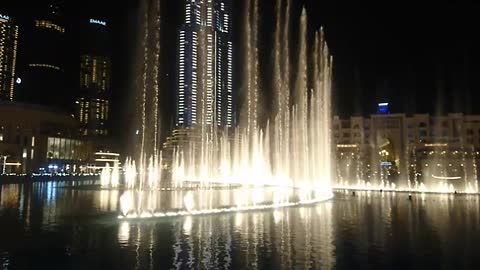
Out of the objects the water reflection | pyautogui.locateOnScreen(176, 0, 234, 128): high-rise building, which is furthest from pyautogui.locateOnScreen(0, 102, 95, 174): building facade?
the water reflection

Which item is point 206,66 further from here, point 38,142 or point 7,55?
point 7,55

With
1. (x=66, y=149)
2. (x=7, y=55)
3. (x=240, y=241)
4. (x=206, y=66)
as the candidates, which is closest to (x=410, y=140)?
(x=206, y=66)

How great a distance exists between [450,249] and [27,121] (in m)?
98.7

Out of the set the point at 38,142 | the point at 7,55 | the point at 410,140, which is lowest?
the point at 410,140

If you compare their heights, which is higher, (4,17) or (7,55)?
(4,17)

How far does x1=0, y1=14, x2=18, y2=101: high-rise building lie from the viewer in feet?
465

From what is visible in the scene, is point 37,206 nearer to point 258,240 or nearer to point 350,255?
point 258,240

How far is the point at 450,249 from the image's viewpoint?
11859mm

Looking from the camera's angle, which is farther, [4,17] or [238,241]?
[4,17]

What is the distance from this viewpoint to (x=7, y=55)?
14538cm

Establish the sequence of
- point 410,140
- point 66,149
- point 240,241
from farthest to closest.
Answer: point 66,149
point 410,140
point 240,241

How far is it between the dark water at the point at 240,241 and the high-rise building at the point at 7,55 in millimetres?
140966

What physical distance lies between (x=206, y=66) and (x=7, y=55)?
128 m

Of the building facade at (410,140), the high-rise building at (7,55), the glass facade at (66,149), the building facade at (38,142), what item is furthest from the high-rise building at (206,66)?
the high-rise building at (7,55)
